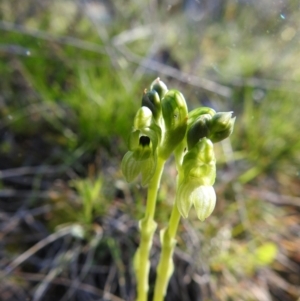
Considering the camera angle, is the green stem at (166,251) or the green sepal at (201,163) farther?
the green stem at (166,251)

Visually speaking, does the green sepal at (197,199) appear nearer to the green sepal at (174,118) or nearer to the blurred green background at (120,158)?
the green sepal at (174,118)

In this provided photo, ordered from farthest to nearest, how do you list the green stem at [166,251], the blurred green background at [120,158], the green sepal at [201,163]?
1. the blurred green background at [120,158]
2. the green stem at [166,251]
3. the green sepal at [201,163]

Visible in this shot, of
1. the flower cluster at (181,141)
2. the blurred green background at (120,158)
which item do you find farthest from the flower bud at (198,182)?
the blurred green background at (120,158)

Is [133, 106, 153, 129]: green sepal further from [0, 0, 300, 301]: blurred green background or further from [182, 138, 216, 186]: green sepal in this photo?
[0, 0, 300, 301]: blurred green background

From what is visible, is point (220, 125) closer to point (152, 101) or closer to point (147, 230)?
point (152, 101)

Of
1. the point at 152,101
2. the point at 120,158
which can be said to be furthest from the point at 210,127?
the point at 120,158

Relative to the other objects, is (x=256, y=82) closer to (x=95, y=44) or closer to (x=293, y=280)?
(x=95, y=44)

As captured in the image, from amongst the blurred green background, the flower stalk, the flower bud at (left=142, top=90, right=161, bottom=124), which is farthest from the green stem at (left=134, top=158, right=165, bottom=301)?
the blurred green background
